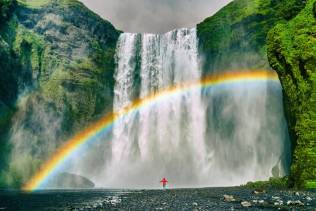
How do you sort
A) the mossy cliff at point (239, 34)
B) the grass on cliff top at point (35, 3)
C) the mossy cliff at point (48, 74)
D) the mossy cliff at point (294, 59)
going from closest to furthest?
the mossy cliff at point (294, 59) → the mossy cliff at point (48, 74) → the mossy cliff at point (239, 34) → the grass on cliff top at point (35, 3)

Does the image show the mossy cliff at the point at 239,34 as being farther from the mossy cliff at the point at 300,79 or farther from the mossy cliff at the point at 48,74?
the mossy cliff at the point at 300,79

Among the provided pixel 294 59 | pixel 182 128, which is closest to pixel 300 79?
pixel 294 59

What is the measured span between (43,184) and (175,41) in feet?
112

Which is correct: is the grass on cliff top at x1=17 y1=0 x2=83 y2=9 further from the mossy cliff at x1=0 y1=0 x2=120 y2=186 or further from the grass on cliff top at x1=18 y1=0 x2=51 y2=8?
the mossy cliff at x1=0 y1=0 x2=120 y2=186

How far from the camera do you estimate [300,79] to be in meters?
39.0

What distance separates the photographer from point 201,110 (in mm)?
74125

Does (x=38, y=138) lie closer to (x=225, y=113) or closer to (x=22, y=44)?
(x=22, y=44)

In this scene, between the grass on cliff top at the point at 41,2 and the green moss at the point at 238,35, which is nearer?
the green moss at the point at 238,35

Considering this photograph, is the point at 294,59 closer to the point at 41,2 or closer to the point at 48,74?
the point at 48,74

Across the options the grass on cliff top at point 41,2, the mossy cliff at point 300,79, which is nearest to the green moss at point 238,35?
the grass on cliff top at point 41,2

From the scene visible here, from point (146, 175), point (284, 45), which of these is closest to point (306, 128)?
point (284, 45)

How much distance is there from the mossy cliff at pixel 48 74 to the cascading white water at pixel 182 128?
4.71 metres

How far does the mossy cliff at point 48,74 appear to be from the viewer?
221 feet

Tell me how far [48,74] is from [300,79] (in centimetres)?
4865
